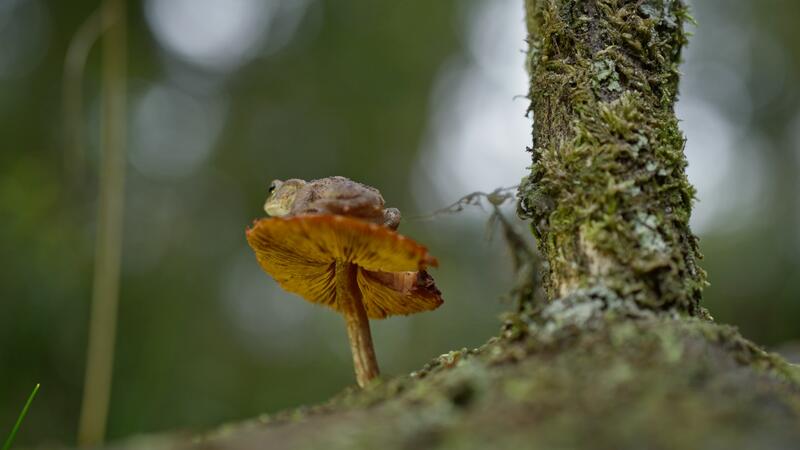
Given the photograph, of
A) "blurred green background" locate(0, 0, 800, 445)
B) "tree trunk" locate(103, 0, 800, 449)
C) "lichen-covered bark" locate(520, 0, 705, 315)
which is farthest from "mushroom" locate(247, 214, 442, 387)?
"blurred green background" locate(0, 0, 800, 445)

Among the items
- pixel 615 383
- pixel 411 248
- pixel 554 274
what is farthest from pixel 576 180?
pixel 615 383

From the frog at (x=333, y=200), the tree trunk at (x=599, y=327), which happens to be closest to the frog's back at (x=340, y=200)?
the frog at (x=333, y=200)

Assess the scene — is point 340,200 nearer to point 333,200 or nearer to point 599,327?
point 333,200

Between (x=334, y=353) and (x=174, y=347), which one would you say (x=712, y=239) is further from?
(x=174, y=347)

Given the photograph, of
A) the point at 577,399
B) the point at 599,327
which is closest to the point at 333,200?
the point at 599,327

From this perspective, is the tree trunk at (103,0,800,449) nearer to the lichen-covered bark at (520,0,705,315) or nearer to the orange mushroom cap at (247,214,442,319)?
the lichen-covered bark at (520,0,705,315)

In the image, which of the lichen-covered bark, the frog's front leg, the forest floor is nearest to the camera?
A: the forest floor

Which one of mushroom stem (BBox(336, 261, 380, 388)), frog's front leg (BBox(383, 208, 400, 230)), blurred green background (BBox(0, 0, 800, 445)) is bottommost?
mushroom stem (BBox(336, 261, 380, 388))
